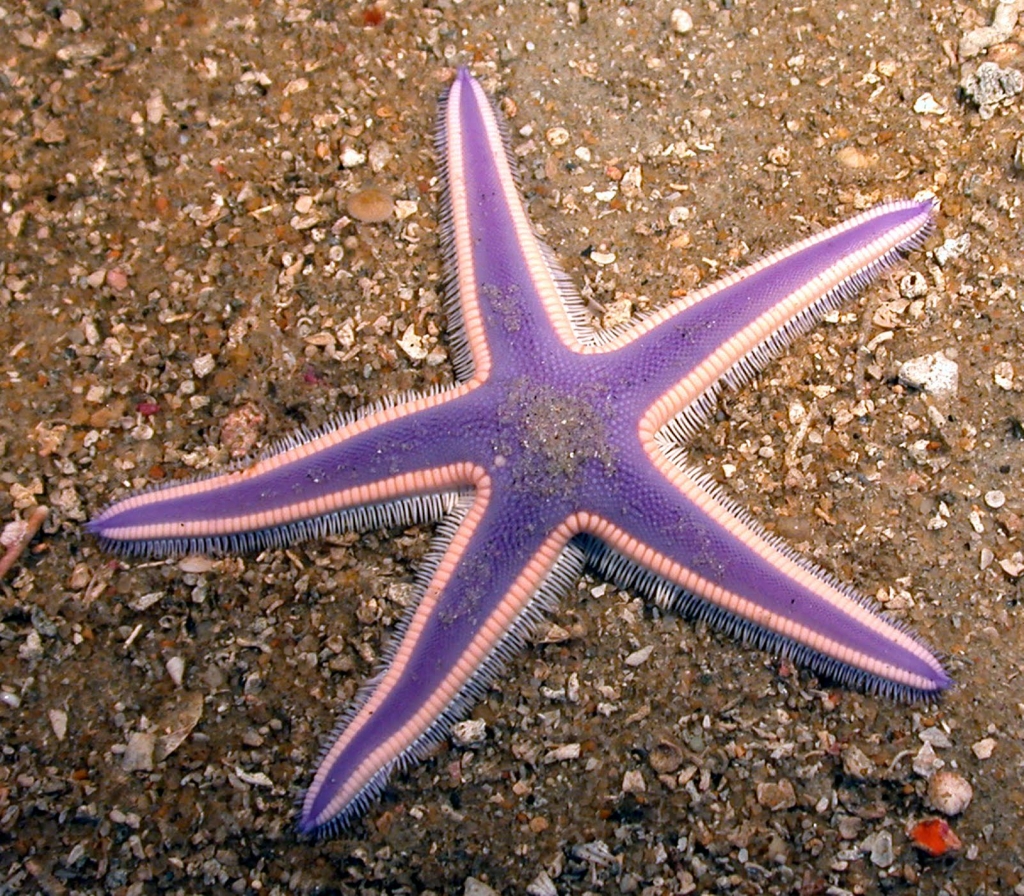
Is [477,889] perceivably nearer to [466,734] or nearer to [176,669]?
[466,734]

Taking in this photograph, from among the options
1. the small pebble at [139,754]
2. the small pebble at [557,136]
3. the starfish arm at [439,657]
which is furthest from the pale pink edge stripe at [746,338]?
the small pebble at [139,754]

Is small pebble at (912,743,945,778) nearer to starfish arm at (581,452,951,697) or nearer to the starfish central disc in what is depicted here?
starfish arm at (581,452,951,697)

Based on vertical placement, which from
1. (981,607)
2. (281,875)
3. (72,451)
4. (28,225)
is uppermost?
(28,225)

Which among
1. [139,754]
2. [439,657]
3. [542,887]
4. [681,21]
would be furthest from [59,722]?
[681,21]

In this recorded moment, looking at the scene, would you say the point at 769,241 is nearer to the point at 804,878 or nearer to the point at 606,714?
the point at 606,714

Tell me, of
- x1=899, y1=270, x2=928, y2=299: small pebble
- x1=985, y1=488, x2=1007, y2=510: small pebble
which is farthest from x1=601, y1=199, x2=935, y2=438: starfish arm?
x1=985, y1=488, x2=1007, y2=510: small pebble

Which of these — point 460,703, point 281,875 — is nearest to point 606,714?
point 460,703
